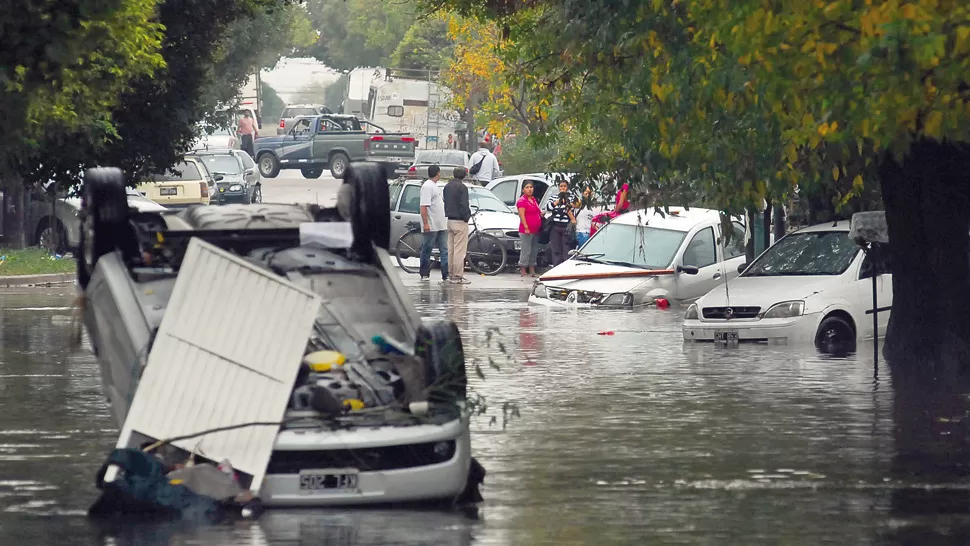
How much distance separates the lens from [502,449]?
12250 millimetres

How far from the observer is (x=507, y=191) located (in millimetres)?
39562

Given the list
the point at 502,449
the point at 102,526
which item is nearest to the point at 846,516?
the point at 502,449

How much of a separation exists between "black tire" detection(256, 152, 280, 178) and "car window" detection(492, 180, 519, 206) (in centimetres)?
2124

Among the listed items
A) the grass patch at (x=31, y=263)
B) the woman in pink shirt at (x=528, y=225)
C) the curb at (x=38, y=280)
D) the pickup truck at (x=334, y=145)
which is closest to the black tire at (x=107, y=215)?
the curb at (x=38, y=280)

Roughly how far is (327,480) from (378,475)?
0.27 meters

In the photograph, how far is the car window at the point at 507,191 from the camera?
3931cm

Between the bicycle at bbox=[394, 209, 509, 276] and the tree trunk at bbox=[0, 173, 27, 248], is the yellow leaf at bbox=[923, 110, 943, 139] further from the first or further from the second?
the tree trunk at bbox=[0, 173, 27, 248]

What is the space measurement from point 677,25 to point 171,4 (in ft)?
49.4

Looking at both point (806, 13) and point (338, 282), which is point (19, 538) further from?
point (806, 13)

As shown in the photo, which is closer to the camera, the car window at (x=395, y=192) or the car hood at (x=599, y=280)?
the car hood at (x=599, y=280)

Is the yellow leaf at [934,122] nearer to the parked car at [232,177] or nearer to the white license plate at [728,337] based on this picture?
the white license plate at [728,337]

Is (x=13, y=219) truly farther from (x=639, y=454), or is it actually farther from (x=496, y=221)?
(x=639, y=454)

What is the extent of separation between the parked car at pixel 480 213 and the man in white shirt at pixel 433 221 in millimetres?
2298

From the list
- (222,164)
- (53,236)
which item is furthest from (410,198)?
→ (222,164)
